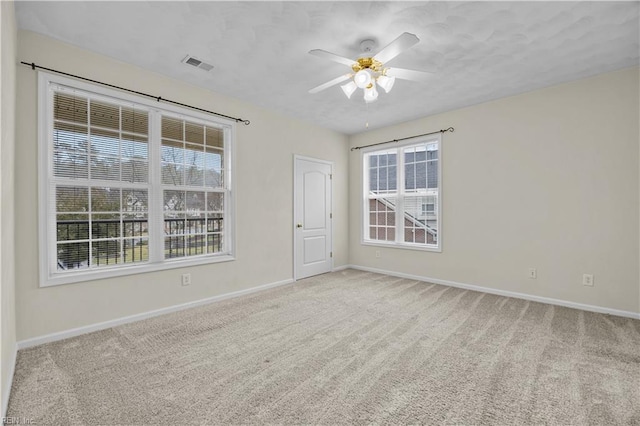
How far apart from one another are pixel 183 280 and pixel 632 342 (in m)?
4.48

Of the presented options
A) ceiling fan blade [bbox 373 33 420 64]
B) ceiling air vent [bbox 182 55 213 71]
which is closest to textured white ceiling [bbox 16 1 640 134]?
ceiling air vent [bbox 182 55 213 71]

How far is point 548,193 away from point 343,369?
11.0 feet

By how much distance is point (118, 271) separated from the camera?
2.98m

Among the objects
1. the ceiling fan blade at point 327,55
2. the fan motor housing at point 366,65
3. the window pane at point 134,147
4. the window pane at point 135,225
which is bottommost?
the window pane at point 135,225

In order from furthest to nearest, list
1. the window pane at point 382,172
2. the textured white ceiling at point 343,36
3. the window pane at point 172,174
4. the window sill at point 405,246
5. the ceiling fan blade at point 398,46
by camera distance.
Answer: the window pane at point 382,172, the window sill at point 405,246, the window pane at point 172,174, the textured white ceiling at point 343,36, the ceiling fan blade at point 398,46

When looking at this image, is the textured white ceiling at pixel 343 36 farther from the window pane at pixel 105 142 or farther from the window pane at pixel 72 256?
the window pane at pixel 72 256

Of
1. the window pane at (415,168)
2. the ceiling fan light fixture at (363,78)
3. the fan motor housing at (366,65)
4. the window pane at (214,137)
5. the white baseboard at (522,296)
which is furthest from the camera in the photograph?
the window pane at (415,168)

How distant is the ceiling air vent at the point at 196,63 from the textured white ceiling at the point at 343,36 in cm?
8

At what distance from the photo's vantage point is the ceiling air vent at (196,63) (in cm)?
295

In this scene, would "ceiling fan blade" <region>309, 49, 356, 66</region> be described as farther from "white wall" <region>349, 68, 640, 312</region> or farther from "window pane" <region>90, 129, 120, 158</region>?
"white wall" <region>349, 68, 640, 312</region>

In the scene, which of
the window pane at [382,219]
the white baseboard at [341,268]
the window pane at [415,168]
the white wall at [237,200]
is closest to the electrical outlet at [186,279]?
the white wall at [237,200]

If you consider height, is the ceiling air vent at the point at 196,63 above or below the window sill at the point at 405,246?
above

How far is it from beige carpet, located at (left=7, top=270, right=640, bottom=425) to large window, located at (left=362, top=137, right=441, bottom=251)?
175cm

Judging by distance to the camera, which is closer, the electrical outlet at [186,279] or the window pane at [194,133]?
the electrical outlet at [186,279]
